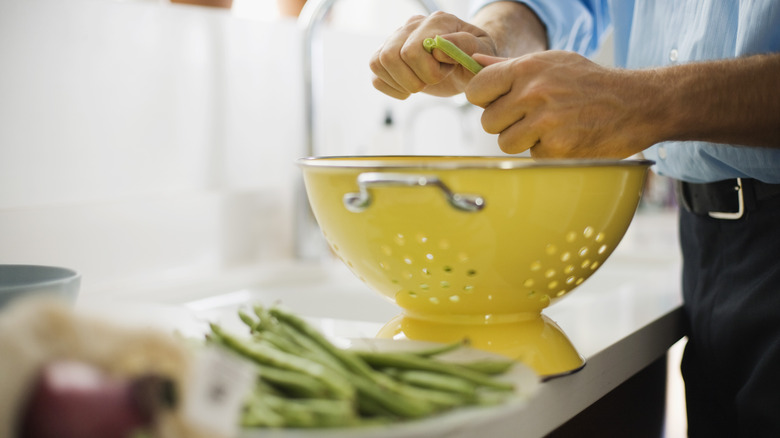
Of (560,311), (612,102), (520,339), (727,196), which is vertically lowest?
(560,311)

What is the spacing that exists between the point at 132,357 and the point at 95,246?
82 centimetres

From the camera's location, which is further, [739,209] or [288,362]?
[739,209]

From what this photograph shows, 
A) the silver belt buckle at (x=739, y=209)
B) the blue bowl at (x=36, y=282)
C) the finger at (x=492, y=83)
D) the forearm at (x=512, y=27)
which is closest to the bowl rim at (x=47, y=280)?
the blue bowl at (x=36, y=282)

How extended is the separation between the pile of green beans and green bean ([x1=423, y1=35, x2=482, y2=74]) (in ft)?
1.03

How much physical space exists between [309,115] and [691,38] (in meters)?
0.73

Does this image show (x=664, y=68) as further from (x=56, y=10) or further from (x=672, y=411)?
(x=56, y=10)

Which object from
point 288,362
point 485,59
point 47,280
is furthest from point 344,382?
point 485,59

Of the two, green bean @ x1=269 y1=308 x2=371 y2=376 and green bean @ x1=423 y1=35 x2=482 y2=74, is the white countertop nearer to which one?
green bean @ x1=269 y1=308 x2=371 y2=376

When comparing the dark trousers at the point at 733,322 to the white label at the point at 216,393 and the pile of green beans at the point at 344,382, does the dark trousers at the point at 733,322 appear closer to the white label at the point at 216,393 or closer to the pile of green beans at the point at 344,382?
the pile of green beans at the point at 344,382

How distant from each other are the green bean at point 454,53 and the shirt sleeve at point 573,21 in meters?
0.38

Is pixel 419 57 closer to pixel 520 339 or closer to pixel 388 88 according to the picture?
pixel 388 88

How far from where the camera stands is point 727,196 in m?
0.90

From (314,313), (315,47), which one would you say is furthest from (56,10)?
(314,313)

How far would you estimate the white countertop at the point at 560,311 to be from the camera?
58 cm
